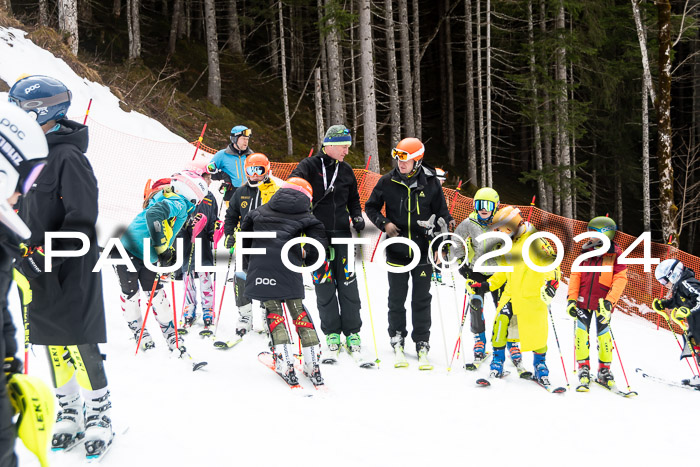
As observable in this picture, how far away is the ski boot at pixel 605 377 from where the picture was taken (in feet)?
19.3

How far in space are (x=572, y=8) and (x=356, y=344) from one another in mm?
17332

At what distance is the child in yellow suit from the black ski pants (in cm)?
75

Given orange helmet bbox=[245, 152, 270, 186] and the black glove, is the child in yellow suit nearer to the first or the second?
orange helmet bbox=[245, 152, 270, 186]

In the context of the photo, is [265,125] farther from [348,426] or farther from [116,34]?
[348,426]

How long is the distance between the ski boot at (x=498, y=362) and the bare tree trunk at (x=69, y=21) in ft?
44.4

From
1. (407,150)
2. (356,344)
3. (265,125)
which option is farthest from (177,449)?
(265,125)

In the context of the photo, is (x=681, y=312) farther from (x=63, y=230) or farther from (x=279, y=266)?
(x=63, y=230)

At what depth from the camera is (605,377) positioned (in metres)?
5.92

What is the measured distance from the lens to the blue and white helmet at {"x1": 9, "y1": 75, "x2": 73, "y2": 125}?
10.5 ft

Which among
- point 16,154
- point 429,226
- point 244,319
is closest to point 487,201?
point 429,226

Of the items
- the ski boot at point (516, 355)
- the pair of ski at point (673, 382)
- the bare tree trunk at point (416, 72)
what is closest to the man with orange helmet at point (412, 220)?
the ski boot at point (516, 355)

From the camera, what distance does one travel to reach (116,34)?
23.0 metres

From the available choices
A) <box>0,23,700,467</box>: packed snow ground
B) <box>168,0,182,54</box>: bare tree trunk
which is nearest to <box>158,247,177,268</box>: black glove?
<box>0,23,700,467</box>: packed snow ground

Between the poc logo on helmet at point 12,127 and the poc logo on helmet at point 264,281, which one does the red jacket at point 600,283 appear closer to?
the poc logo on helmet at point 264,281
